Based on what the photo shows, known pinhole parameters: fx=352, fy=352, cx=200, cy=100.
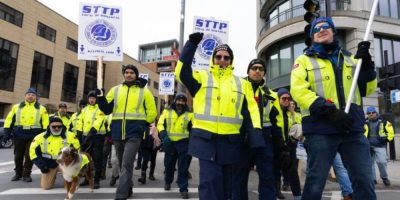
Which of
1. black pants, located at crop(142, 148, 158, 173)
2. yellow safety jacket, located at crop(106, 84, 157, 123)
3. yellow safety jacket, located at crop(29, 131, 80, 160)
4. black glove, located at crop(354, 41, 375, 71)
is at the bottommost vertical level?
black pants, located at crop(142, 148, 158, 173)

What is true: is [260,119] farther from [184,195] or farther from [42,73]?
[42,73]

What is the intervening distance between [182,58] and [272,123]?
2368 millimetres

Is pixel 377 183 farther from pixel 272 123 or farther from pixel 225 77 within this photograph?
pixel 225 77

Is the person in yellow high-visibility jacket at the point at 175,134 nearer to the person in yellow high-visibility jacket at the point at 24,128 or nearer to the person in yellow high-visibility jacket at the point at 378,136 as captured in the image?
the person in yellow high-visibility jacket at the point at 24,128

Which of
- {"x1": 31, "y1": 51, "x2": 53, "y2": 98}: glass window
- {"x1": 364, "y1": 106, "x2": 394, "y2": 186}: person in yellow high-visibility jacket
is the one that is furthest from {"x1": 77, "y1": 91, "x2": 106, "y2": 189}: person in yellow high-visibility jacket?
{"x1": 31, "y1": 51, "x2": 53, "y2": 98}: glass window

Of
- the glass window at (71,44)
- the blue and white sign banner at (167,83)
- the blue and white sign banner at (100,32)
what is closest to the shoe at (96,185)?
the blue and white sign banner at (100,32)

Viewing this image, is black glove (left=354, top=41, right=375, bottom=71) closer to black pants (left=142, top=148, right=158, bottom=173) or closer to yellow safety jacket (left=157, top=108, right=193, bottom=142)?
yellow safety jacket (left=157, top=108, right=193, bottom=142)

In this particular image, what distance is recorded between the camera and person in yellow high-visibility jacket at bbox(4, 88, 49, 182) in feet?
25.9

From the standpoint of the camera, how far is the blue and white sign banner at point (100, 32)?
674cm

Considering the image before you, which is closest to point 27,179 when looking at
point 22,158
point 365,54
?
point 22,158

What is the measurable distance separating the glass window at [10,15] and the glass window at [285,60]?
25.1 m

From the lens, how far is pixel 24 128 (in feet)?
26.2

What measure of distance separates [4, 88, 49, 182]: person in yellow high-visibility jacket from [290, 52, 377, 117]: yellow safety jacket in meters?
6.62

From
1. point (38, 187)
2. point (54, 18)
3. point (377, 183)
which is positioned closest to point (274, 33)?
point (377, 183)
